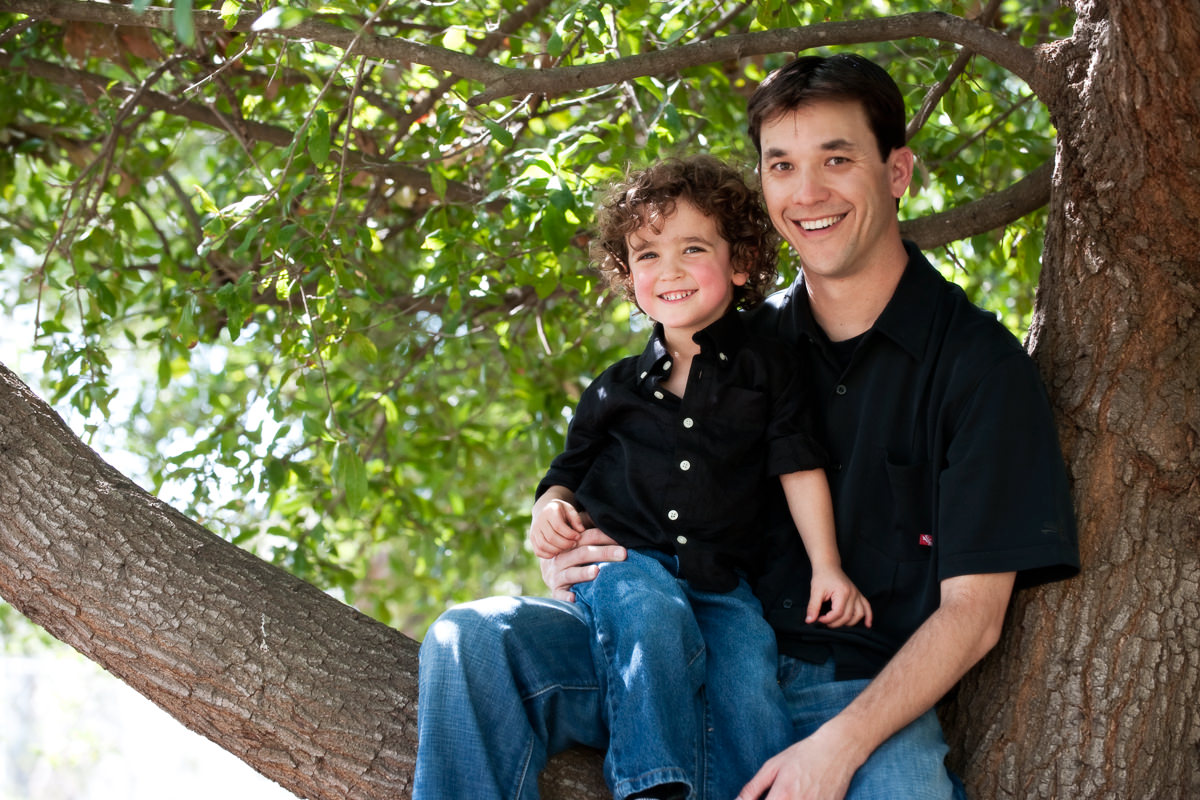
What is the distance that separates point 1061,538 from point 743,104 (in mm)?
3035

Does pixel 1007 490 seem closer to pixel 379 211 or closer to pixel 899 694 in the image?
pixel 899 694

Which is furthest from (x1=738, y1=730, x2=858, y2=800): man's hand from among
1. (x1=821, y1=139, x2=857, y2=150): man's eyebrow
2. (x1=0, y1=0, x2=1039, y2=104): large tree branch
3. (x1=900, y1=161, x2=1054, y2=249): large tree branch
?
(x1=900, y1=161, x2=1054, y2=249): large tree branch

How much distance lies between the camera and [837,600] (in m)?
2.29

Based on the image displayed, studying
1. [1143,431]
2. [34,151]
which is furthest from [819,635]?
[34,151]

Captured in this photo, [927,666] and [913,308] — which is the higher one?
[913,308]

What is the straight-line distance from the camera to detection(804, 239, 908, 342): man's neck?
8.56 feet

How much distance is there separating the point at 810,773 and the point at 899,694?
22cm

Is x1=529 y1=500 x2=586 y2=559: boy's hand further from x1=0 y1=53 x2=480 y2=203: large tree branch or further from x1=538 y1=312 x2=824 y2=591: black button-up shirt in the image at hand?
x1=0 y1=53 x2=480 y2=203: large tree branch

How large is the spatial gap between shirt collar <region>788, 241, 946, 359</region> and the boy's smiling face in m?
0.27

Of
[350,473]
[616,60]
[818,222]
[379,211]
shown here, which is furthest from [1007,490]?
[379,211]

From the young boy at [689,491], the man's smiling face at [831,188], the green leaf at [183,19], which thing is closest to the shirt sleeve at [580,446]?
the young boy at [689,491]

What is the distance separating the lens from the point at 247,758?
7.34 feet

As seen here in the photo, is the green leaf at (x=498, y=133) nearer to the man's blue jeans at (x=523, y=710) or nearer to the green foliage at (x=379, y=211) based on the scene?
the green foliage at (x=379, y=211)

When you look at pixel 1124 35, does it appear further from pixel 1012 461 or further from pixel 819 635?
pixel 819 635
